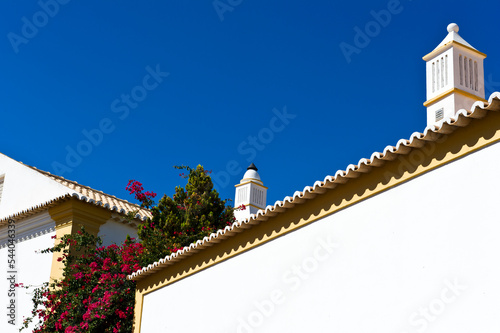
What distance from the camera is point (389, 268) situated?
23.3ft

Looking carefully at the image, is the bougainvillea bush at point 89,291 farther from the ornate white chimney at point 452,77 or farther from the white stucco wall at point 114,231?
the ornate white chimney at point 452,77

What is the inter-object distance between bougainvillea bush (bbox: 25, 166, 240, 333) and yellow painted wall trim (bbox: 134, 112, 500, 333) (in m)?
0.63

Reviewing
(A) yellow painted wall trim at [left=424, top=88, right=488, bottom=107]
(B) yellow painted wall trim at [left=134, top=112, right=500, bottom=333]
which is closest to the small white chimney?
(B) yellow painted wall trim at [left=134, top=112, right=500, bottom=333]

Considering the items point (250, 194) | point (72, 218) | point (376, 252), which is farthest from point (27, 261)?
point (376, 252)

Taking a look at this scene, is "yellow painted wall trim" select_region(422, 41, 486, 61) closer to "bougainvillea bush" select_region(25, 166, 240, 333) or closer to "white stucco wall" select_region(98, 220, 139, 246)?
"bougainvillea bush" select_region(25, 166, 240, 333)

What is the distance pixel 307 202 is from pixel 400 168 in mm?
1704

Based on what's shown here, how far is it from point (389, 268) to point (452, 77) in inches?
201

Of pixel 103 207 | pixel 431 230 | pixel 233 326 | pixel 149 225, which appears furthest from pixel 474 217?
pixel 103 207

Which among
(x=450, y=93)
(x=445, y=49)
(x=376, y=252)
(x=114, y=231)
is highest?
(x=445, y=49)

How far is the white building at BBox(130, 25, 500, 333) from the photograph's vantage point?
6270 millimetres

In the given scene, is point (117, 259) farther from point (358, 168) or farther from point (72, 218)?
point (358, 168)

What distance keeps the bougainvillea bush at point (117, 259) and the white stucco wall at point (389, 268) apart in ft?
9.09

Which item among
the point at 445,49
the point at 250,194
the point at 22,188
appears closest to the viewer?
the point at 445,49

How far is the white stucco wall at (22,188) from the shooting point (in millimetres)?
15391
